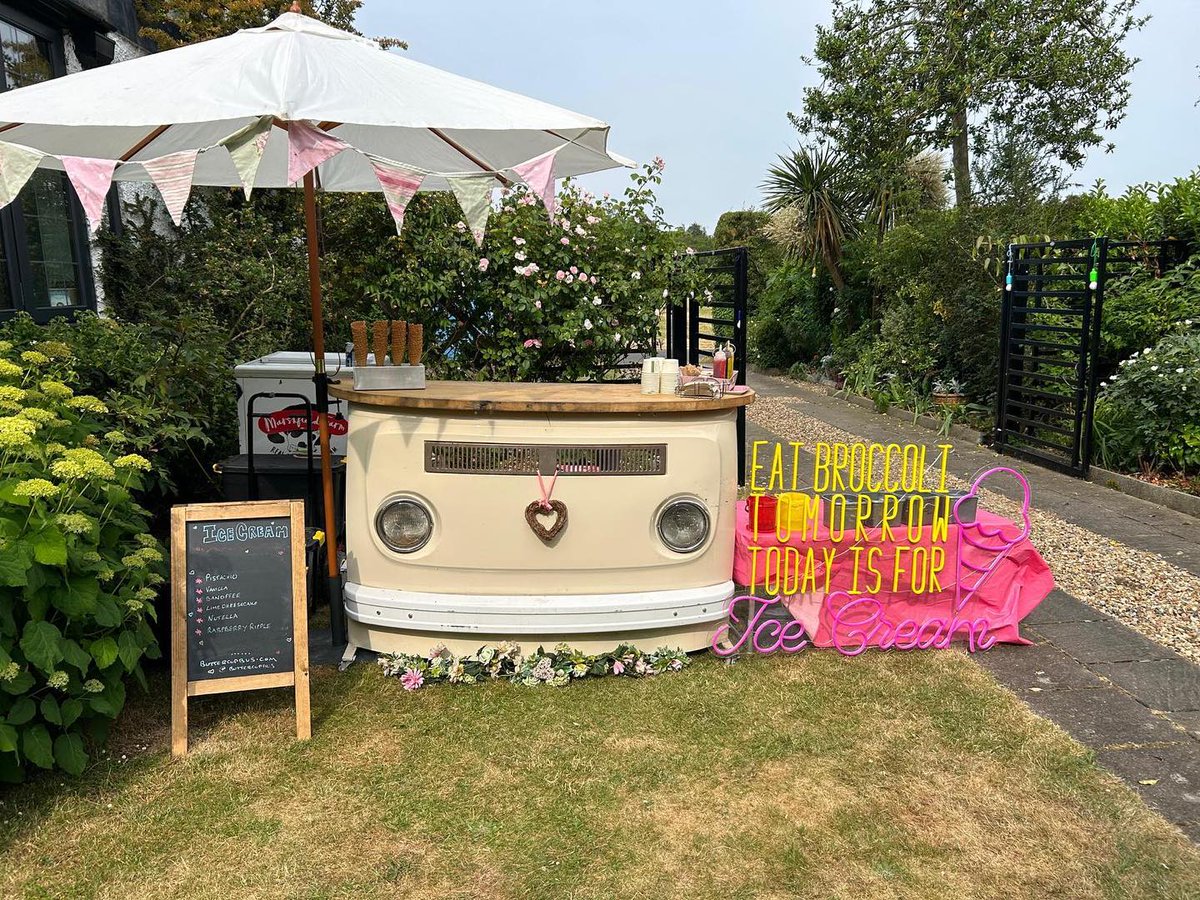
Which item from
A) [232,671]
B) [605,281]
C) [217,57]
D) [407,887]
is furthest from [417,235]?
[407,887]

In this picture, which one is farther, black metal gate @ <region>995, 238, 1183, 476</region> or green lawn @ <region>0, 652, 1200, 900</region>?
black metal gate @ <region>995, 238, 1183, 476</region>

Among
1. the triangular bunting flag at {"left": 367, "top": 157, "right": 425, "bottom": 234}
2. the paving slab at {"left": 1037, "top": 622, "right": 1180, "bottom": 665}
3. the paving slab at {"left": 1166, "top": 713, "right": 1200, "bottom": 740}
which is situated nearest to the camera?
the triangular bunting flag at {"left": 367, "top": 157, "right": 425, "bottom": 234}

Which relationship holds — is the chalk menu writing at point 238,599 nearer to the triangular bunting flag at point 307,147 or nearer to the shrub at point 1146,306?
the triangular bunting flag at point 307,147

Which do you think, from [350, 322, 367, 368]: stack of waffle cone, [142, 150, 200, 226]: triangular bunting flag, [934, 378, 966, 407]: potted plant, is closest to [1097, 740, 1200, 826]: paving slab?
[350, 322, 367, 368]: stack of waffle cone

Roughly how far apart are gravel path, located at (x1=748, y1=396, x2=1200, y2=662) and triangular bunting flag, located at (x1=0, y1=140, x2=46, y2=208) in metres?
4.39

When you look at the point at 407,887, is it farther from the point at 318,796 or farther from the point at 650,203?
the point at 650,203

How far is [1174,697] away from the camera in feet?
12.3

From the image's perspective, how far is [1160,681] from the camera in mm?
3902

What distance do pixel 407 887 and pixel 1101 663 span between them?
3.30 m

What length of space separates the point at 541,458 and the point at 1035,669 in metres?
2.47

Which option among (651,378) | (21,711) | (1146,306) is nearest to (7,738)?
(21,711)

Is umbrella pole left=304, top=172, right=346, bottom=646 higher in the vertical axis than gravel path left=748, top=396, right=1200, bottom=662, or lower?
higher

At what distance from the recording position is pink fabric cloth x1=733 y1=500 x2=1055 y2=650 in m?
4.07

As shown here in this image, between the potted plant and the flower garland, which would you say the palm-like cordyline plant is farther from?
the flower garland
